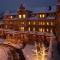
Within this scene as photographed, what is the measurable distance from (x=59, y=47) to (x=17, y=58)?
0.65 m

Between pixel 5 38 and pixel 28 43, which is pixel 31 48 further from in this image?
pixel 5 38

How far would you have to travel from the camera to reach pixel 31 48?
3.82 meters

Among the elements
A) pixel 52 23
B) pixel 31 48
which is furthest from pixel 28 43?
pixel 52 23

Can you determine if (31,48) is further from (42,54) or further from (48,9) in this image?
(48,9)

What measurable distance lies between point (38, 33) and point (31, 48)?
0.25 m

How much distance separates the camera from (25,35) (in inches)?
149

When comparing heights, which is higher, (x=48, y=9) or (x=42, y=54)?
(x=48, y=9)

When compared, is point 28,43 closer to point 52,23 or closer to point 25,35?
point 25,35

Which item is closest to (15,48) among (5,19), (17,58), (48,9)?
(17,58)

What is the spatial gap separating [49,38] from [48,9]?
382 mm

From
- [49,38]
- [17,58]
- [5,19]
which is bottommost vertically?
[17,58]

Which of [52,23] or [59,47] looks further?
[59,47]

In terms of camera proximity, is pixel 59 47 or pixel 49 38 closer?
pixel 49 38

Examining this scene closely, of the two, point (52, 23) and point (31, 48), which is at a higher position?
point (52, 23)
